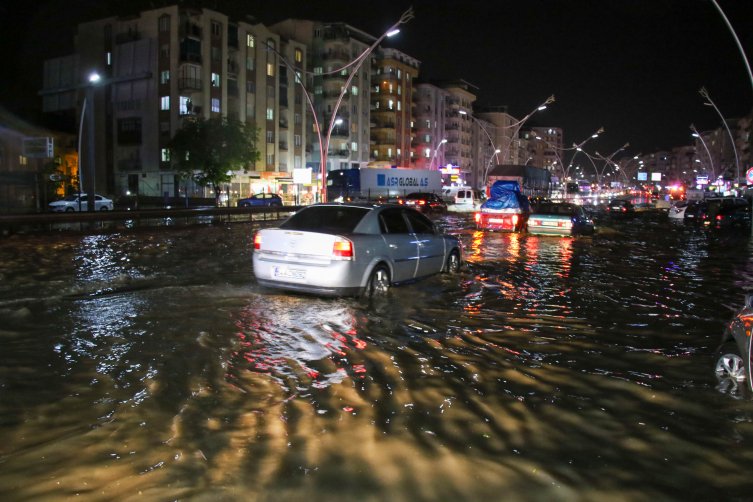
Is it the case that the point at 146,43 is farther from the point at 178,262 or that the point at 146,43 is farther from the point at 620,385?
the point at 620,385

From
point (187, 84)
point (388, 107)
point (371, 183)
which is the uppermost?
point (388, 107)

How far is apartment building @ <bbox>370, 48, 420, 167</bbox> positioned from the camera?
9931cm

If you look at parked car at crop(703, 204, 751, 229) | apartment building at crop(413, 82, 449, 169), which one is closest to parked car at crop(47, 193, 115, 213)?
parked car at crop(703, 204, 751, 229)

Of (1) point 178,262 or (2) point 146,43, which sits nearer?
(1) point 178,262

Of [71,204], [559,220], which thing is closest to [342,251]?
[559,220]

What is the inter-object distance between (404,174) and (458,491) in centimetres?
6812

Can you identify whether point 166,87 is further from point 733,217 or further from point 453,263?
point 453,263

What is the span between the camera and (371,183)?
219ft

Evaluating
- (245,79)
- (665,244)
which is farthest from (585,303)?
(245,79)

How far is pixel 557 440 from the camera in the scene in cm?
490

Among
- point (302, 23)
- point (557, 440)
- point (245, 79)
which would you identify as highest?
point (302, 23)

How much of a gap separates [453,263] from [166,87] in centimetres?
5810

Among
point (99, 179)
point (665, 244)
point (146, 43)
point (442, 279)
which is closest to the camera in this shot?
point (442, 279)

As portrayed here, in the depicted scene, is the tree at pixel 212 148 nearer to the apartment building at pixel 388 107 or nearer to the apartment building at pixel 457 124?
the apartment building at pixel 388 107
